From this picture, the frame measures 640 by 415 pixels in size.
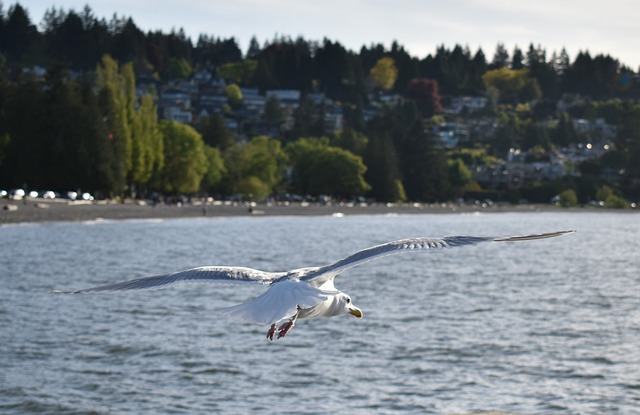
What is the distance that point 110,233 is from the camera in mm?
95312

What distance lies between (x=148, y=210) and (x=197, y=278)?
10966cm

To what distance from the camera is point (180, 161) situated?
14000cm

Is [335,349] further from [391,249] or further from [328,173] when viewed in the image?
[328,173]

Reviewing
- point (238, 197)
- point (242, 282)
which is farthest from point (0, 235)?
point (238, 197)

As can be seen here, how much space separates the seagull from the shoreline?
269 ft

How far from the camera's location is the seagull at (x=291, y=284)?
1177 centimetres

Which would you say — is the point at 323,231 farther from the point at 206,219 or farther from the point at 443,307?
the point at 443,307

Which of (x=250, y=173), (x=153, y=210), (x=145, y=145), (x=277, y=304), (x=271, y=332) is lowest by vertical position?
(x=153, y=210)

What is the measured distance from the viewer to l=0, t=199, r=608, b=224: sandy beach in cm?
9794

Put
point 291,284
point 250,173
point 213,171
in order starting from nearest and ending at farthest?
point 291,284
point 213,171
point 250,173

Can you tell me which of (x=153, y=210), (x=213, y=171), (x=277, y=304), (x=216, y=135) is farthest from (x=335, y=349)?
(x=216, y=135)

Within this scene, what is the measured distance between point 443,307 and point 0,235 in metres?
44.5

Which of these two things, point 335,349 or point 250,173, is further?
point 250,173

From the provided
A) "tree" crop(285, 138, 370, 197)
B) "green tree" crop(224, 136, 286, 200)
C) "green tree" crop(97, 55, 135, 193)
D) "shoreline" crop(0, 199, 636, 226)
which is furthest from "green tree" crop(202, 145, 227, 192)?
"green tree" crop(97, 55, 135, 193)
